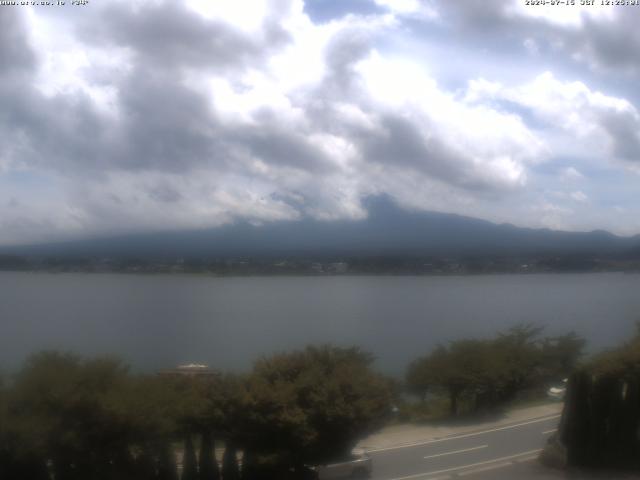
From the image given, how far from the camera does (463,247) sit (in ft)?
290

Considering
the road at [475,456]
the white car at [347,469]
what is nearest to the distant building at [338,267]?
the road at [475,456]

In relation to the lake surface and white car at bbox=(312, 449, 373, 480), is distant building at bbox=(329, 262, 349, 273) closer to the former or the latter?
the lake surface

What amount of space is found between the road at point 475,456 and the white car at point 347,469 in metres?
0.33

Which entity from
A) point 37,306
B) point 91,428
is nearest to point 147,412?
point 91,428

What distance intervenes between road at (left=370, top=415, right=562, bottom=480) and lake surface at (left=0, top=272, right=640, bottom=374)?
6132mm

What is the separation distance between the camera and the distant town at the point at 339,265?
2190 inches

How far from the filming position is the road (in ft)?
48.8

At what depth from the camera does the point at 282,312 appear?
55438 millimetres

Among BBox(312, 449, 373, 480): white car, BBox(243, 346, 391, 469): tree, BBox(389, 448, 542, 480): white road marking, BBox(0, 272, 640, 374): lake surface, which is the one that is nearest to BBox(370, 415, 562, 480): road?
BBox(389, 448, 542, 480): white road marking

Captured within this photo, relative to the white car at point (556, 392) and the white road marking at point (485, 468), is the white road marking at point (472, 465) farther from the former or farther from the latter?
the white car at point (556, 392)

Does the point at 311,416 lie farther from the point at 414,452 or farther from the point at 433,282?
the point at 433,282

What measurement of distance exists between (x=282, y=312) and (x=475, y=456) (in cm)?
3902

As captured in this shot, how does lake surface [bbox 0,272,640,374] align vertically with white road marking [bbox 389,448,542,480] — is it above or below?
above

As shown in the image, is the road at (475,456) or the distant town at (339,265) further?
the distant town at (339,265)
